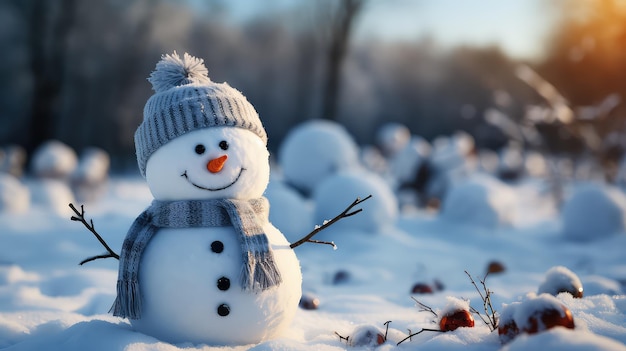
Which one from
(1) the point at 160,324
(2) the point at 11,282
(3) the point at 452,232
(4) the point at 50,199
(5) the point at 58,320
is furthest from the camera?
(4) the point at 50,199

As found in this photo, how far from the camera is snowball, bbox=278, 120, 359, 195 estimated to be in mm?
7973

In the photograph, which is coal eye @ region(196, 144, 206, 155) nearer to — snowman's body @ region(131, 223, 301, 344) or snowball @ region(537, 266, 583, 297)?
snowman's body @ region(131, 223, 301, 344)

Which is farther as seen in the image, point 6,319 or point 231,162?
point 6,319

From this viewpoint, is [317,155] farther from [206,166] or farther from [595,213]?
[206,166]

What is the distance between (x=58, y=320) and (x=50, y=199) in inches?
243

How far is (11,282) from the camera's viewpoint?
4062 millimetres

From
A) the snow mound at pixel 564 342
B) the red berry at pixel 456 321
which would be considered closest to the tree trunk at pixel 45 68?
the red berry at pixel 456 321

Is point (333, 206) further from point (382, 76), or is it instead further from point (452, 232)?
point (382, 76)

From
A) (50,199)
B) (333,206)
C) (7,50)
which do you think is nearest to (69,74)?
(7,50)

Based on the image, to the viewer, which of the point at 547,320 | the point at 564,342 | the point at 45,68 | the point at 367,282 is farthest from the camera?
the point at 45,68

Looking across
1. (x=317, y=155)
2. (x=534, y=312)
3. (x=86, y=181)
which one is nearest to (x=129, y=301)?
(x=534, y=312)

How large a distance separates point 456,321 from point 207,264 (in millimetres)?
1271

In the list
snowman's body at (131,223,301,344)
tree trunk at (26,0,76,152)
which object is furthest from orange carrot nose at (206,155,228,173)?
tree trunk at (26,0,76,152)

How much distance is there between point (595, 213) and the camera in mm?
7035
